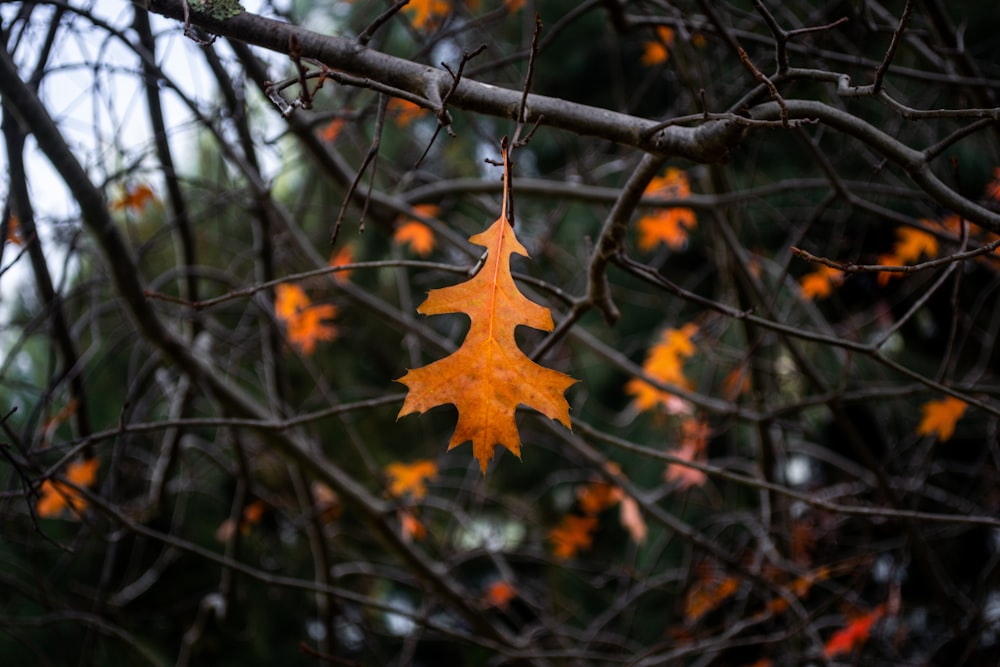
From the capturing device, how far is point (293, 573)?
449 centimetres

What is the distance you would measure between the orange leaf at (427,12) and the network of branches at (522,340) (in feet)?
0.21

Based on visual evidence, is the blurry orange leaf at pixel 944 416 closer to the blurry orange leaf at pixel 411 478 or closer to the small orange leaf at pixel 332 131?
the blurry orange leaf at pixel 411 478

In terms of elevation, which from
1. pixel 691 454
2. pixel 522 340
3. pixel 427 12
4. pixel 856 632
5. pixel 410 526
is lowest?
pixel 856 632

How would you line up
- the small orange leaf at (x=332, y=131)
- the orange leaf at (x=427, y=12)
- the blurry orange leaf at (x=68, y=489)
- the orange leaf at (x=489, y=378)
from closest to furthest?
the orange leaf at (x=489, y=378)
the orange leaf at (x=427, y=12)
the blurry orange leaf at (x=68, y=489)
the small orange leaf at (x=332, y=131)

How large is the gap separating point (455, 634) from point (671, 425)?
253 centimetres

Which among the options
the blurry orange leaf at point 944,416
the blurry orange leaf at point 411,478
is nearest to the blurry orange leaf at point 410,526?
the blurry orange leaf at point 411,478

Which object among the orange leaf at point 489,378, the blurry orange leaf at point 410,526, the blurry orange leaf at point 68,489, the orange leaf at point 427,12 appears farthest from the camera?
the blurry orange leaf at point 410,526

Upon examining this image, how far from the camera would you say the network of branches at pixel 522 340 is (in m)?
1.18

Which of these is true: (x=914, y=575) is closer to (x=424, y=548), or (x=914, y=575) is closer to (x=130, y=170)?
(x=424, y=548)

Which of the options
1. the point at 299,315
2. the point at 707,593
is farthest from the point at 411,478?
the point at 707,593

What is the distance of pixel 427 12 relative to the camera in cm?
240

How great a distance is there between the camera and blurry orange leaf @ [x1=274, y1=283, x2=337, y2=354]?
302cm

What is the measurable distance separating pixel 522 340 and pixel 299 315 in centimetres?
101

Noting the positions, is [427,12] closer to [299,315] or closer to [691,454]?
[299,315]
